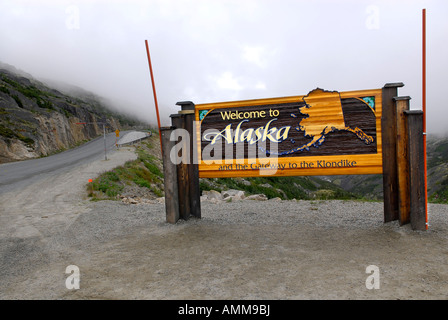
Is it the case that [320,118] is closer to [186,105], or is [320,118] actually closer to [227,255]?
[186,105]

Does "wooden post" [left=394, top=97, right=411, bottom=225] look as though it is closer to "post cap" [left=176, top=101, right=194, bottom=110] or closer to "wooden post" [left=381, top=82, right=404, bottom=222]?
"wooden post" [left=381, top=82, right=404, bottom=222]

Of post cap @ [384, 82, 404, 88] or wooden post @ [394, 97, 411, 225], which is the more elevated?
post cap @ [384, 82, 404, 88]

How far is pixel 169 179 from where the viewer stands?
7.29 metres

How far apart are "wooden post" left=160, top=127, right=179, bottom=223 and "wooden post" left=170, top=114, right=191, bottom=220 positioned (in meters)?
0.14

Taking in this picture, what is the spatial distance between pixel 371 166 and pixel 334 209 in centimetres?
269

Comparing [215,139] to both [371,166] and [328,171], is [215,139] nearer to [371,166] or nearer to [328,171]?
[328,171]

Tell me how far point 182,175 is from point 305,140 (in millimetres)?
3355

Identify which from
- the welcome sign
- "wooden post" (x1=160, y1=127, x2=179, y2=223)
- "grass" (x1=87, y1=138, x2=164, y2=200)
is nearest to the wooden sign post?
the welcome sign

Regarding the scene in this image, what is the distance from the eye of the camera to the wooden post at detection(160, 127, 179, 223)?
23.9 feet

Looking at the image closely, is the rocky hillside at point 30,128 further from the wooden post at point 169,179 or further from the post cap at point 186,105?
the post cap at point 186,105

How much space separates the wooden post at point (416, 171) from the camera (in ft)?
19.0

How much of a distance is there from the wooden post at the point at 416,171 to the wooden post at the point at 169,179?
5574 mm

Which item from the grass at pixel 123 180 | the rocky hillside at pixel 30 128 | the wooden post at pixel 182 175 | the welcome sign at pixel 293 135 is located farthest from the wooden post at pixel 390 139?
the rocky hillside at pixel 30 128

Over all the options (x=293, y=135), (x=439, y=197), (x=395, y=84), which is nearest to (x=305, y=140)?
(x=293, y=135)
